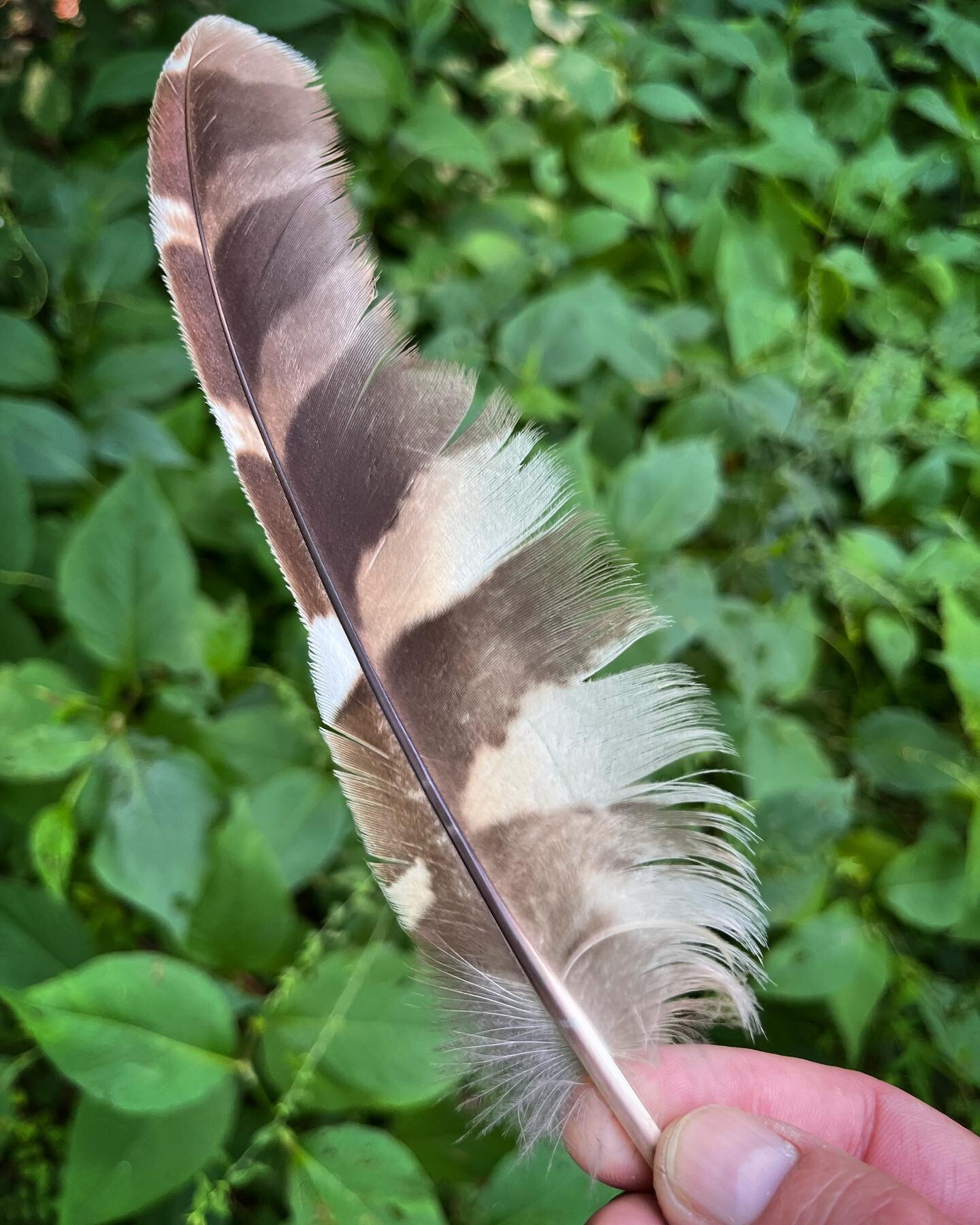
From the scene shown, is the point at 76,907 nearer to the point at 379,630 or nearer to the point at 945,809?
the point at 379,630

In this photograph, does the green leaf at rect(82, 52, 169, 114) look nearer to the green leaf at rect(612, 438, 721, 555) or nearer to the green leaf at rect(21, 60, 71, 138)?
the green leaf at rect(21, 60, 71, 138)

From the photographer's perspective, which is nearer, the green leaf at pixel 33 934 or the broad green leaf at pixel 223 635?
the green leaf at pixel 33 934

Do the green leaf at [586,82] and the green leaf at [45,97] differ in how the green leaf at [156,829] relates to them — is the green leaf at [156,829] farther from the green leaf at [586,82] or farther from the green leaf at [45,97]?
the green leaf at [586,82]

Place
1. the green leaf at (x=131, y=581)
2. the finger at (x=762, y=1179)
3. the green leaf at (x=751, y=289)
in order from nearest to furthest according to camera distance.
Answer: the finger at (x=762, y=1179) → the green leaf at (x=131, y=581) → the green leaf at (x=751, y=289)

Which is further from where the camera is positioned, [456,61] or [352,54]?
[456,61]

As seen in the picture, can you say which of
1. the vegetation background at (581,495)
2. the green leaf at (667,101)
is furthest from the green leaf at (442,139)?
the green leaf at (667,101)

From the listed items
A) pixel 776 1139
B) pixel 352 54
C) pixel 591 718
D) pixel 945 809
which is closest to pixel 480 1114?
pixel 776 1139
